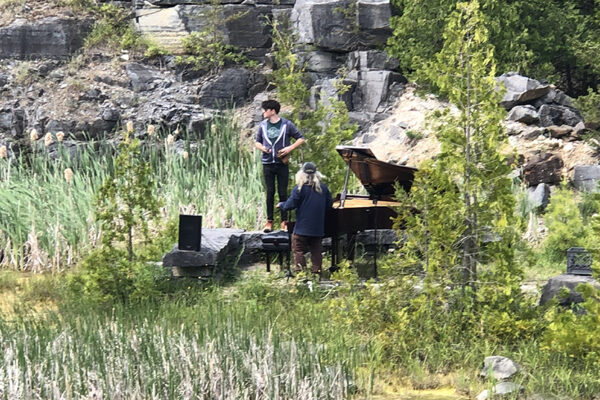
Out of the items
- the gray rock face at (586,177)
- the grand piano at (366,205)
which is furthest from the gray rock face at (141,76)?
the grand piano at (366,205)

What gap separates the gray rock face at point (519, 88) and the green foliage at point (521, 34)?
1.12 ft

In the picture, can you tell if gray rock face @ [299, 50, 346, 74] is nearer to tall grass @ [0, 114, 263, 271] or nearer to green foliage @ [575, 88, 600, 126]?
green foliage @ [575, 88, 600, 126]

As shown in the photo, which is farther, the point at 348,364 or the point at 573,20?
the point at 573,20

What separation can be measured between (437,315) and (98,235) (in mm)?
5413

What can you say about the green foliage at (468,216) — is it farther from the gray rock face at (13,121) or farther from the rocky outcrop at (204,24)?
the gray rock face at (13,121)

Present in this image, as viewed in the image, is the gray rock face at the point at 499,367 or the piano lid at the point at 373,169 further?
the piano lid at the point at 373,169

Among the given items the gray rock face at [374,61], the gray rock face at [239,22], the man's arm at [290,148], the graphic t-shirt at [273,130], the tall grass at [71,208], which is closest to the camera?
the man's arm at [290,148]

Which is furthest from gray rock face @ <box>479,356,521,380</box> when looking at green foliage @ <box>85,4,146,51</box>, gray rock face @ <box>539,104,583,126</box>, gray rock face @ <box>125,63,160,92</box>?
green foliage @ <box>85,4,146,51</box>

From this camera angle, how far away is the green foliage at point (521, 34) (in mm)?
16688

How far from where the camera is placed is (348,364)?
6.64 metres

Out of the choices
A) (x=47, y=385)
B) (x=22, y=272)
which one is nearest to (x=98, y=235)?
(x=22, y=272)

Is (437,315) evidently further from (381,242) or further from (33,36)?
(33,36)

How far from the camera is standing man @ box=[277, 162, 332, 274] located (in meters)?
9.95

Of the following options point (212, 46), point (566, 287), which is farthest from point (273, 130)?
point (212, 46)
